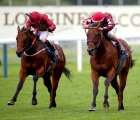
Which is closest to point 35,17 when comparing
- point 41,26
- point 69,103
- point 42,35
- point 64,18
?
point 41,26

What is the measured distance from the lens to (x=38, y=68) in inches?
534

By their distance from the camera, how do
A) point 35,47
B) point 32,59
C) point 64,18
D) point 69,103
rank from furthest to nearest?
point 64,18
point 69,103
point 35,47
point 32,59

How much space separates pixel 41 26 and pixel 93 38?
2.23 meters

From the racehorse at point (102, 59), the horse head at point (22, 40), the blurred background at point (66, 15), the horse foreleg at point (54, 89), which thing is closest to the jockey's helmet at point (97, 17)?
the racehorse at point (102, 59)

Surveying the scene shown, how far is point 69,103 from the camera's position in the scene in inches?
577

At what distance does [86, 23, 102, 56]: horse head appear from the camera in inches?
480

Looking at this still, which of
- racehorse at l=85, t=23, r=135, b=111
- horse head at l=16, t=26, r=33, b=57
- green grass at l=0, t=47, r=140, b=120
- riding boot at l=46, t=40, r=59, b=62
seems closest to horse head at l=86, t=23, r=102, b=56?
racehorse at l=85, t=23, r=135, b=111

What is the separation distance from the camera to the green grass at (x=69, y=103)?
38.2ft

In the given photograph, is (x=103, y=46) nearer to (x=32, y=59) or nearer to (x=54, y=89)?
(x=32, y=59)

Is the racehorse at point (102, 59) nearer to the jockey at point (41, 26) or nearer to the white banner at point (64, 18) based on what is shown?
the jockey at point (41, 26)

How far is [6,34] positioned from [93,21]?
23.9m

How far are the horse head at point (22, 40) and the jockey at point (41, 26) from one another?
2.35 ft

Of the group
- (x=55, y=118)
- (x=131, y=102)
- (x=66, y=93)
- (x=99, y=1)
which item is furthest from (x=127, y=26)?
(x=55, y=118)

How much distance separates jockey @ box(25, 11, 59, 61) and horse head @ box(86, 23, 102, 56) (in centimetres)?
199
